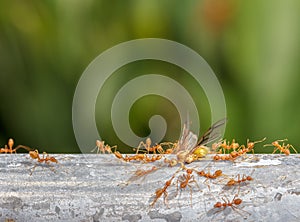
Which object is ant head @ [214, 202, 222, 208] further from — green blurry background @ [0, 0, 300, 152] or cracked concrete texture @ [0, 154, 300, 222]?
green blurry background @ [0, 0, 300, 152]

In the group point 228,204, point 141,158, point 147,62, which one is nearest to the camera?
point 228,204

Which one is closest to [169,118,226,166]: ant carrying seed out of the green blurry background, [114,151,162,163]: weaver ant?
[114,151,162,163]: weaver ant

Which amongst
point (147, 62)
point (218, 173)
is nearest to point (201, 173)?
point (218, 173)

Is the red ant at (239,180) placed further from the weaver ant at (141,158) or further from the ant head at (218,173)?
the weaver ant at (141,158)

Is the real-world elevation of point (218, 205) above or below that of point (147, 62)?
below

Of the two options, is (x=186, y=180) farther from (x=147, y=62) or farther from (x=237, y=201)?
(x=147, y=62)

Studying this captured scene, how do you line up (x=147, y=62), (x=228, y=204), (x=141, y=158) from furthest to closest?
(x=147, y=62)
(x=141, y=158)
(x=228, y=204)

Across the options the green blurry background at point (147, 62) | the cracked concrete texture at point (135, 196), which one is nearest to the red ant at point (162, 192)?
the cracked concrete texture at point (135, 196)

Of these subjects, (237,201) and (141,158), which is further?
(141,158)
